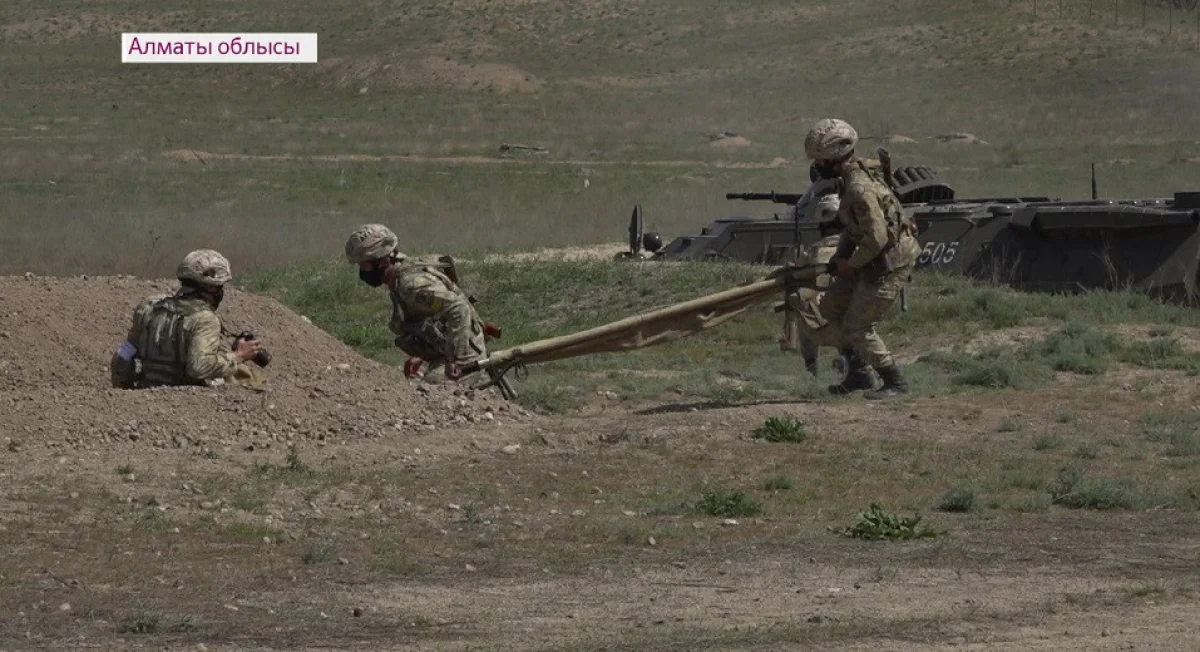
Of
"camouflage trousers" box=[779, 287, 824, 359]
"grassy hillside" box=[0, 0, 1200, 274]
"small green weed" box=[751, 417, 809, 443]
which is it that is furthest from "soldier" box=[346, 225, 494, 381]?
"grassy hillside" box=[0, 0, 1200, 274]

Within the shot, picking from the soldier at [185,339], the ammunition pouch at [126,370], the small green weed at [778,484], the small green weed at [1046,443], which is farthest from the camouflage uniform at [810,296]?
the ammunition pouch at [126,370]

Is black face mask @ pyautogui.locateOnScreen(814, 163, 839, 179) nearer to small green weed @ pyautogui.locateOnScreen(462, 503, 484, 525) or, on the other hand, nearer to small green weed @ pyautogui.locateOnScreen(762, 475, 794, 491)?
small green weed @ pyautogui.locateOnScreen(762, 475, 794, 491)

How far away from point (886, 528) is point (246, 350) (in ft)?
14.6

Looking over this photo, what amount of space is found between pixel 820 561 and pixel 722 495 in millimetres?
1433

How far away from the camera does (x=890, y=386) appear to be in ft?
45.6

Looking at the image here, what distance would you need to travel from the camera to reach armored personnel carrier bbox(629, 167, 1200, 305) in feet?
62.3

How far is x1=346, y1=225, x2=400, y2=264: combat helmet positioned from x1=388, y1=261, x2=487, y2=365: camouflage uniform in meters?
0.19

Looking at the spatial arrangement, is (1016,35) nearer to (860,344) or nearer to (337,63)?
(337,63)

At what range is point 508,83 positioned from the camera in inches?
2724

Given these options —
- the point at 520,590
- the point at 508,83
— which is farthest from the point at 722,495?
the point at 508,83

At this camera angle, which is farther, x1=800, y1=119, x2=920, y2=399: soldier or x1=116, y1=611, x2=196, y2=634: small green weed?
x1=800, y1=119, x2=920, y2=399: soldier

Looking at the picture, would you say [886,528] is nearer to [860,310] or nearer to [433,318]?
[860,310]

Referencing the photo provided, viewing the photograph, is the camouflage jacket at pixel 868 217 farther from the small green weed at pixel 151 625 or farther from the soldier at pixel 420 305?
the small green weed at pixel 151 625

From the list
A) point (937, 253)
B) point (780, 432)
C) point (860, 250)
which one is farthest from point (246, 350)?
point (937, 253)
